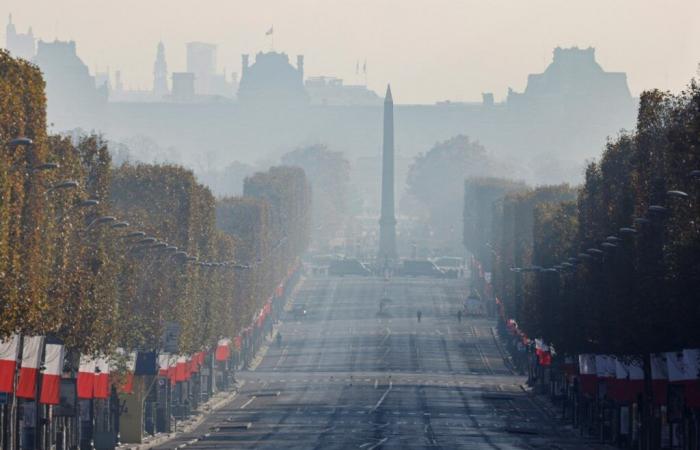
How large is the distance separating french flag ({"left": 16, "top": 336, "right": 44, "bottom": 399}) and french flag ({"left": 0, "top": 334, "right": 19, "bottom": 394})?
139 centimetres

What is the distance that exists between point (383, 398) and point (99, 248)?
43358mm

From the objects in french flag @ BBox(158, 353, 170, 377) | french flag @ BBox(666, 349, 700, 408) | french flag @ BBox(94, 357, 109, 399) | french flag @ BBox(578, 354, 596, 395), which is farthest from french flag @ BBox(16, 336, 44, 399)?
french flag @ BBox(578, 354, 596, 395)

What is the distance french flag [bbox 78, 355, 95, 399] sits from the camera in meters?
91.0

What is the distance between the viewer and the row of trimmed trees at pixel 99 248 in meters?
77.2

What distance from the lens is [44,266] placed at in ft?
267

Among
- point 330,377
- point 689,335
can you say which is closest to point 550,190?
point 330,377

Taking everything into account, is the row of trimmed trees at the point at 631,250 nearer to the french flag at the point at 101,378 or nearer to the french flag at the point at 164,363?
the french flag at the point at 164,363

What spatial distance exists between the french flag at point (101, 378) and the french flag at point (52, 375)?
890cm

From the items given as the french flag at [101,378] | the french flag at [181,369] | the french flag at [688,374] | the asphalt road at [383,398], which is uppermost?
the french flag at [688,374]

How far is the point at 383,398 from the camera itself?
451ft

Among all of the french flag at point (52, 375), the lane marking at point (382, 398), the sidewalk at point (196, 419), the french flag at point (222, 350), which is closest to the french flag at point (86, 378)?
the french flag at point (52, 375)

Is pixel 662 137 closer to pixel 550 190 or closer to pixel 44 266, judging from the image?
pixel 44 266

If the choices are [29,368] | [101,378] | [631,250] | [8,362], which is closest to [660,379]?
[631,250]

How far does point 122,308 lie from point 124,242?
3.27 m
